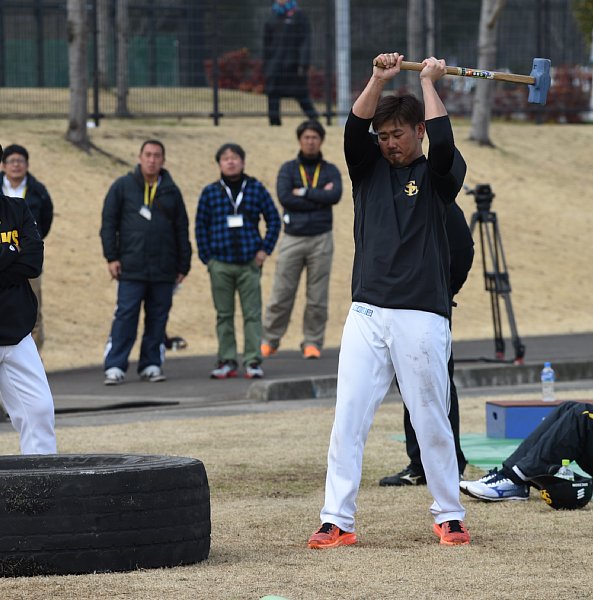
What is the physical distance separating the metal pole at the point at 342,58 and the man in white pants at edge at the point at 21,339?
1958cm

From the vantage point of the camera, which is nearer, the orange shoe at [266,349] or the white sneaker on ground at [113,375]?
the white sneaker on ground at [113,375]

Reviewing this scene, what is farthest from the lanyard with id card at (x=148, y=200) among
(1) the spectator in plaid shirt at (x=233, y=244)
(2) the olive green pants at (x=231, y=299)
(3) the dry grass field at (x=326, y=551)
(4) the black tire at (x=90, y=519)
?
(4) the black tire at (x=90, y=519)

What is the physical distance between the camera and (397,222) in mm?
6570

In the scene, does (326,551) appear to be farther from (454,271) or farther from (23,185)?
(23,185)

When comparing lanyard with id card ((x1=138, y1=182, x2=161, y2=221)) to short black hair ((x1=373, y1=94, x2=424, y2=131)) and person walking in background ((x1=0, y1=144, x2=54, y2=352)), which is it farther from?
short black hair ((x1=373, y1=94, x2=424, y2=131))

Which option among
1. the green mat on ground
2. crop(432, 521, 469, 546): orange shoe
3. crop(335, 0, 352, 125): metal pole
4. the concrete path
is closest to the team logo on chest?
crop(432, 521, 469, 546): orange shoe

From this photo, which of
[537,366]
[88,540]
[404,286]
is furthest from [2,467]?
[537,366]

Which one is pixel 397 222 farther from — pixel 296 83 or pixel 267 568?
pixel 296 83

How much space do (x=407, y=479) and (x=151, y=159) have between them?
5730 millimetres

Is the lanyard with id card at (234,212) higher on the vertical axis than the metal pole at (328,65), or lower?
lower

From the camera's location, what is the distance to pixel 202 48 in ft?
86.1

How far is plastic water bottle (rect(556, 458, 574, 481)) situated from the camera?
24.3ft

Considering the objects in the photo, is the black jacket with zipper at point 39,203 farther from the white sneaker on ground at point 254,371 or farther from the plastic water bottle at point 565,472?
the plastic water bottle at point 565,472

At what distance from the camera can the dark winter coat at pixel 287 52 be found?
981 inches
